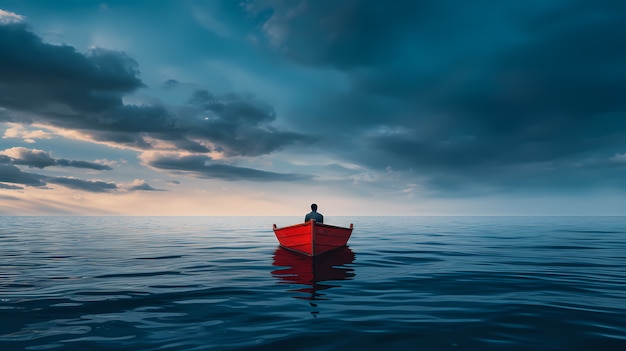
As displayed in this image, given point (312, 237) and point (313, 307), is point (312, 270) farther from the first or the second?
point (313, 307)

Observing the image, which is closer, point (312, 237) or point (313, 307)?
point (313, 307)

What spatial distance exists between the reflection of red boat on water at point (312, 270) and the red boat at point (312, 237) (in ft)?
1.44

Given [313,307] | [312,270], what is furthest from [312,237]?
[313,307]

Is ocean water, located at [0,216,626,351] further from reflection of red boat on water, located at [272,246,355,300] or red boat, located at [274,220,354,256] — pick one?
red boat, located at [274,220,354,256]

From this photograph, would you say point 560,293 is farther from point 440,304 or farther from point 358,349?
point 358,349

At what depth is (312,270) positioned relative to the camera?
14.2 meters

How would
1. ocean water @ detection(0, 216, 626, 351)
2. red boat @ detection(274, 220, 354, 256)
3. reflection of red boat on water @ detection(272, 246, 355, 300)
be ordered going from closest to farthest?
ocean water @ detection(0, 216, 626, 351)
reflection of red boat on water @ detection(272, 246, 355, 300)
red boat @ detection(274, 220, 354, 256)

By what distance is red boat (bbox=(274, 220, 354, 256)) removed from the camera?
701 inches

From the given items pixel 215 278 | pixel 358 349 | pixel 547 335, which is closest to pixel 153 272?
pixel 215 278

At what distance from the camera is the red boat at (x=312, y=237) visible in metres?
17.8

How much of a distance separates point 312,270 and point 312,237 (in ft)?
11.6

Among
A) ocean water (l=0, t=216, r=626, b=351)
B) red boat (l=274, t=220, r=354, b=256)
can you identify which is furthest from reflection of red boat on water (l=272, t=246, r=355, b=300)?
red boat (l=274, t=220, r=354, b=256)

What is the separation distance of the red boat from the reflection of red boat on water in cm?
44

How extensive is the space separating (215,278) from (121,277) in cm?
346
